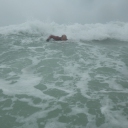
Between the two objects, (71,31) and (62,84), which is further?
(71,31)

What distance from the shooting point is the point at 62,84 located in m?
6.80

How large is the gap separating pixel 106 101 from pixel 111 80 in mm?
1513

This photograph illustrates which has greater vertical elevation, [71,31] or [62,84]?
[71,31]

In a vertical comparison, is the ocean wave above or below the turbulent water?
above

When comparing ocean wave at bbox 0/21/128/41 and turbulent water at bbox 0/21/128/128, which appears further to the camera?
ocean wave at bbox 0/21/128/41

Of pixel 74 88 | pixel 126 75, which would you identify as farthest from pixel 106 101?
pixel 126 75

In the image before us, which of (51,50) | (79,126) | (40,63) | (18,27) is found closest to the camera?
(79,126)

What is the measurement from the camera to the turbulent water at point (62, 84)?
5062 mm

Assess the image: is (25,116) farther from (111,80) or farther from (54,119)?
(111,80)

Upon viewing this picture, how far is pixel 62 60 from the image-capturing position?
9289 mm

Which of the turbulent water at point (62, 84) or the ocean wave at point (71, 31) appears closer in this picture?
the turbulent water at point (62, 84)

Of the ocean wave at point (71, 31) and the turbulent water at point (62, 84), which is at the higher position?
the ocean wave at point (71, 31)

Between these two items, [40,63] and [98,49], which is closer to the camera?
[40,63]

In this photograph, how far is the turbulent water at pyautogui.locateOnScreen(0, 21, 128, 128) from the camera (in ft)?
16.6
